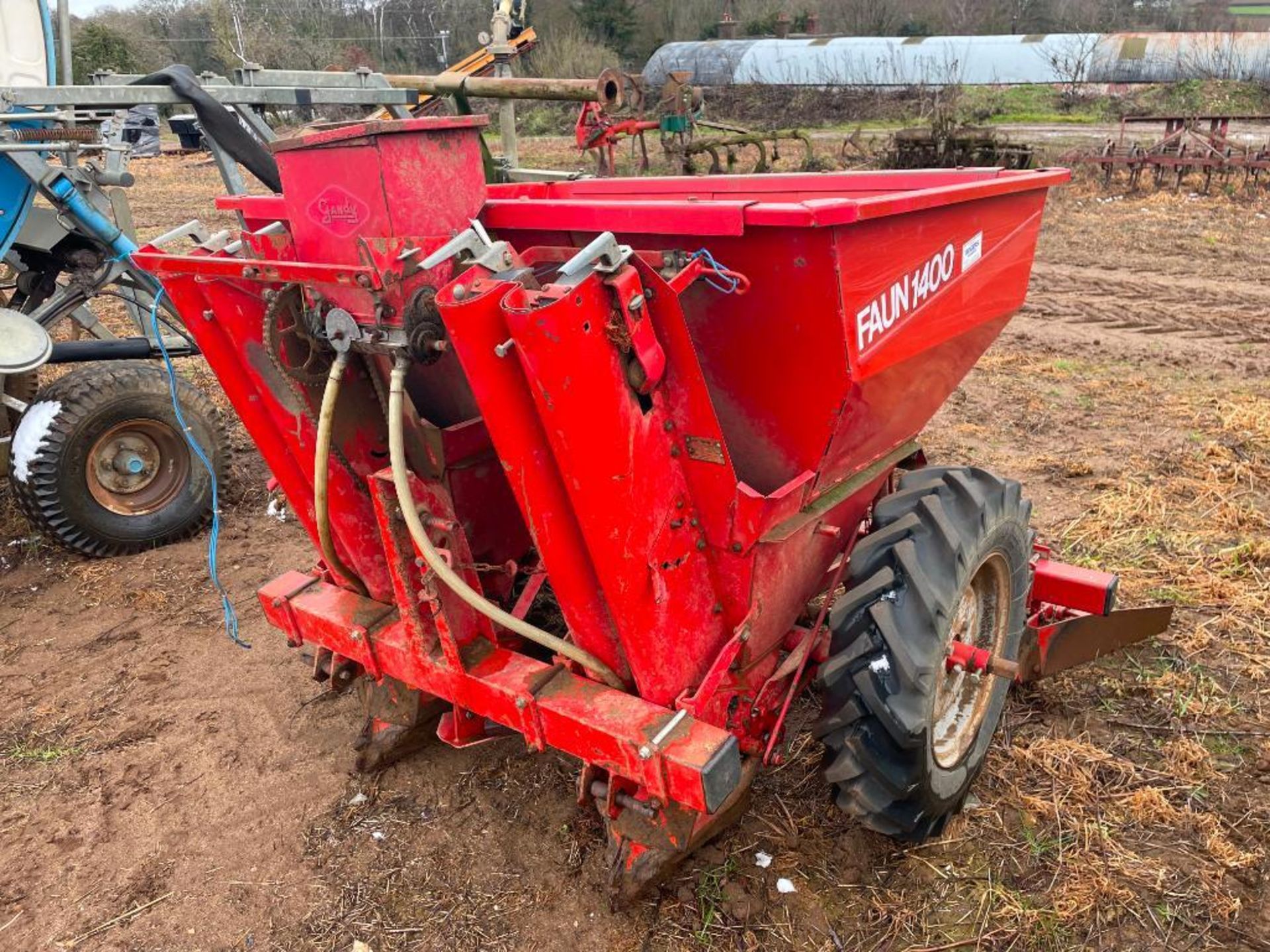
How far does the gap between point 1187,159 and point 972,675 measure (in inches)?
561

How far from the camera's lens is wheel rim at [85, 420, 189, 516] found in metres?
5.02

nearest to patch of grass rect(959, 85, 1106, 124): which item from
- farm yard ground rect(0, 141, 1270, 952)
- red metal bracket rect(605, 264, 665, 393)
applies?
farm yard ground rect(0, 141, 1270, 952)

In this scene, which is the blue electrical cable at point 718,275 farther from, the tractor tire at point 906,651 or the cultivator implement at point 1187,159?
the cultivator implement at point 1187,159

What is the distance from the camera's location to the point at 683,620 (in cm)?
238

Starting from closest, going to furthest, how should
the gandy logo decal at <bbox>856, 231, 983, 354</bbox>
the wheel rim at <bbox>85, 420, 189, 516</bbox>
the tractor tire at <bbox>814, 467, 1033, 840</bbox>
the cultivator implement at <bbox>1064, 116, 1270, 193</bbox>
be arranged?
the gandy logo decal at <bbox>856, 231, 983, 354</bbox> → the tractor tire at <bbox>814, 467, 1033, 840</bbox> → the wheel rim at <bbox>85, 420, 189, 516</bbox> → the cultivator implement at <bbox>1064, 116, 1270, 193</bbox>

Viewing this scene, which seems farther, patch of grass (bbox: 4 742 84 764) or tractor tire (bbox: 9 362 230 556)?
tractor tire (bbox: 9 362 230 556)

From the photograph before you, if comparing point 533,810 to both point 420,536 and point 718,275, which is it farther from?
point 718,275

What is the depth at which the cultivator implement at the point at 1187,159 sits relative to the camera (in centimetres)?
1405

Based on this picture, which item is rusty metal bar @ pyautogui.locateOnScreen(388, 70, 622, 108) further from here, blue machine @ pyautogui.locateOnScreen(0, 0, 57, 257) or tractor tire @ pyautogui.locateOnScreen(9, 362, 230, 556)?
tractor tire @ pyautogui.locateOnScreen(9, 362, 230, 556)

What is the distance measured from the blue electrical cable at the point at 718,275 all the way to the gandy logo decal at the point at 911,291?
322 mm

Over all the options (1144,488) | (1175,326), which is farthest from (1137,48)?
(1144,488)

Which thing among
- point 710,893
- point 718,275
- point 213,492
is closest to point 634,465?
point 718,275

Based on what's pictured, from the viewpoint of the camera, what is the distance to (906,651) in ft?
8.16

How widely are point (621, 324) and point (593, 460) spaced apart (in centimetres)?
29
